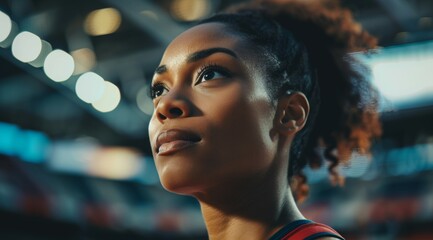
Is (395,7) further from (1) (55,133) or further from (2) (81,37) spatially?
(1) (55,133)

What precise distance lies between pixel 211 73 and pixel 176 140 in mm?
202

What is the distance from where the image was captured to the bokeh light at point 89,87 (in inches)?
390

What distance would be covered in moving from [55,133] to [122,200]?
175cm

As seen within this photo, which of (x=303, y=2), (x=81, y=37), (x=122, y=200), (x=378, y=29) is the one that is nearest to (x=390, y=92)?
(x=378, y=29)

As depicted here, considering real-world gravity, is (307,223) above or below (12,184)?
above

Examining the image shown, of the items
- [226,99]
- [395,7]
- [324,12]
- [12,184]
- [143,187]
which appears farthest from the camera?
[143,187]

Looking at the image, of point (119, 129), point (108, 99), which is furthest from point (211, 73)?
point (119, 129)

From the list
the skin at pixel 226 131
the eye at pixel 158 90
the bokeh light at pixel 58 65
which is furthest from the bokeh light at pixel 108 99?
the skin at pixel 226 131

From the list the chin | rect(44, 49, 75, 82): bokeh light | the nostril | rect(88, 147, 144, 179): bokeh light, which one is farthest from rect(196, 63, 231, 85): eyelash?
rect(88, 147, 144, 179): bokeh light

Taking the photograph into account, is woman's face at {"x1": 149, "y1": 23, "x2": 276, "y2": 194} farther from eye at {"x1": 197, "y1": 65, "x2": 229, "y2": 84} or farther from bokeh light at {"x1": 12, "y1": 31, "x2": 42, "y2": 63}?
bokeh light at {"x1": 12, "y1": 31, "x2": 42, "y2": 63}

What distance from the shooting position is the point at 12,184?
992 centimetres

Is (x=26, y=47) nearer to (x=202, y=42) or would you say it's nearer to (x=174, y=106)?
(x=202, y=42)

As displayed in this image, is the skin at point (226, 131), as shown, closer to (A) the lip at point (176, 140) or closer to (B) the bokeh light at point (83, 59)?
(A) the lip at point (176, 140)

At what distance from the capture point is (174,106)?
154 cm
